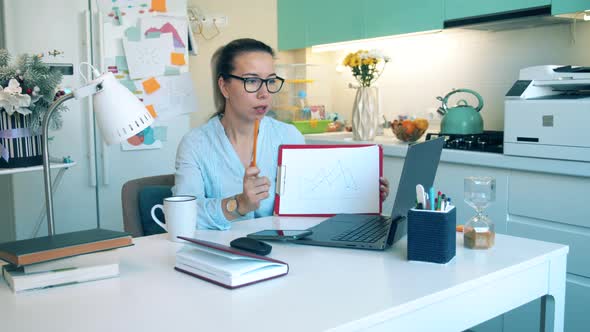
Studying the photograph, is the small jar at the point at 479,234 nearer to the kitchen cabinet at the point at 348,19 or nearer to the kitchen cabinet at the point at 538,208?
the kitchen cabinet at the point at 538,208

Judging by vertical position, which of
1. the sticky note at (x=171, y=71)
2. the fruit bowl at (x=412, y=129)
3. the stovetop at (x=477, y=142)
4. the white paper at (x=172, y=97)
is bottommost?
the stovetop at (x=477, y=142)

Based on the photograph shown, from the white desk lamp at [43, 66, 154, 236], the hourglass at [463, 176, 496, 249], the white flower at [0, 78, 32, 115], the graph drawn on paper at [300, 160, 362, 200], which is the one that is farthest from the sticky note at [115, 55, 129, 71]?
the hourglass at [463, 176, 496, 249]

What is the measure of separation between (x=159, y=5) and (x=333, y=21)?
1109 mm

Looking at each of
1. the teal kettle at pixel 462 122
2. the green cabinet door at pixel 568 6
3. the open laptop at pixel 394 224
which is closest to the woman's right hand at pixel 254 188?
the open laptop at pixel 394 224

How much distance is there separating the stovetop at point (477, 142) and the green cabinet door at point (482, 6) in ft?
1.96

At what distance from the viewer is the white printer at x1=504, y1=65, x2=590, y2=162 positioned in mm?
2256

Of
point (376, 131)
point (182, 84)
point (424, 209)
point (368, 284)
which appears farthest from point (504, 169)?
point (182, 84)

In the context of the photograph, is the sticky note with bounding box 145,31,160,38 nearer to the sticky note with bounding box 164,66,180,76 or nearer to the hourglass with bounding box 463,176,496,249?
the sticky note with bounding box 164,66,180,76

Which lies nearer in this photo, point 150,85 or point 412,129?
point 412,129

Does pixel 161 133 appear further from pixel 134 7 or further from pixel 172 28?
pixel 134 7

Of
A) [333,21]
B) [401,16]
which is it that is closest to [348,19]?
[333,21]

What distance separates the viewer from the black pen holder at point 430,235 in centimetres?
125

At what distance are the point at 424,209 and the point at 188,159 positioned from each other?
877mm

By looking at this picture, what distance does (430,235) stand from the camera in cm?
126
